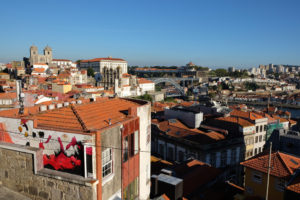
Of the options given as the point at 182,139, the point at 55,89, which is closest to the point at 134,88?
the point at 55,89

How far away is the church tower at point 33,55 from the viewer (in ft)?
349

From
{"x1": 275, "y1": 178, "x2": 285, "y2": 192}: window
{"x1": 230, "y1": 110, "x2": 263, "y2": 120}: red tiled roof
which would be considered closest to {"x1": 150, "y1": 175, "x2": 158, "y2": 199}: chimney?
{"x1": 275, "y1": 178, "x2": 285, "y2": 192}: window

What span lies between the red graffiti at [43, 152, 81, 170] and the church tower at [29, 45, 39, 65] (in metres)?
112

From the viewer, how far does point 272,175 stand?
42.6 feet

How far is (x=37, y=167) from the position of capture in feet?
18.4

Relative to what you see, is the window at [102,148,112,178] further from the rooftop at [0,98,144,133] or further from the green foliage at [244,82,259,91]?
the green foliage at [244,82,259,91]

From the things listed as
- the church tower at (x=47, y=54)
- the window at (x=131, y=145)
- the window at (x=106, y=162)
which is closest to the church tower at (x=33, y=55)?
the church tower at (x=47, y=54)

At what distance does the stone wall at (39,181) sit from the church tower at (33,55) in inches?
4451

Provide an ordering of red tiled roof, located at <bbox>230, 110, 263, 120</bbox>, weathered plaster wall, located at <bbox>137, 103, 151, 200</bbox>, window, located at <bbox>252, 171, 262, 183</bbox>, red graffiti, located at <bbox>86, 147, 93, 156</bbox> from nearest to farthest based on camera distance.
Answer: red graffiti, located at <bbox>86, 147, 93, 156</bbox>, weathered plaster wall, located at <bbox>137, 103, 151, 200</bbox>, window, located at <bbox>252, 171, 262, 183</bbox>, red tiled roof, located at <bbox>230, 110, 263, 120</bbox>

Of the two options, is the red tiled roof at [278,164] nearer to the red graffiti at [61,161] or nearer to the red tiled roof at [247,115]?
the red graffiti at [61,161]

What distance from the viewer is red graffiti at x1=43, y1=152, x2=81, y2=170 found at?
6.52 m

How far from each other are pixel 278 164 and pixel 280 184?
1.08 metres

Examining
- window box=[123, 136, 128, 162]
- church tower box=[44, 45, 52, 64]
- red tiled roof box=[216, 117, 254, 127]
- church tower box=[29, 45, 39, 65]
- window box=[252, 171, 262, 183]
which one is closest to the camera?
window box=[123, 136, 128, 162]

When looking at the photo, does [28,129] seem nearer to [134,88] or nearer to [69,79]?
[69,79]
